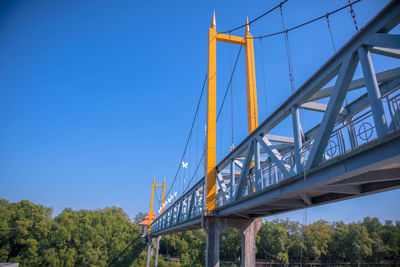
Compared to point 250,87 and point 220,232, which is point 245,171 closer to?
point 220,232

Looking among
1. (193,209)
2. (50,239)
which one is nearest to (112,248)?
(50,239)

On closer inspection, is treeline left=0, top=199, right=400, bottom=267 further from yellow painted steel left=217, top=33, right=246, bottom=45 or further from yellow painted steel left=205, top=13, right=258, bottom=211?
yellow painted steel left=217, top=33, right=246, bottom=45

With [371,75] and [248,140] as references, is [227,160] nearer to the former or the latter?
[248,140]

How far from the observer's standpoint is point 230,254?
47562 millimetres

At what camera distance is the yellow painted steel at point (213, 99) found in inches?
392

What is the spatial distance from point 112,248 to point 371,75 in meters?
45.7

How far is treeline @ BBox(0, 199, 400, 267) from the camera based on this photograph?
38.1 metres

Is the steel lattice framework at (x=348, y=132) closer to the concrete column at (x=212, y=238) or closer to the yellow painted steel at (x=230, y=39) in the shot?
the concrete column at (x=212, y=238)

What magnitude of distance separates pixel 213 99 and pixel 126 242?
42248 mm

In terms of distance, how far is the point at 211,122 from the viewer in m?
11.1

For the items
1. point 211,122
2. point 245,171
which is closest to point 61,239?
point 211,122

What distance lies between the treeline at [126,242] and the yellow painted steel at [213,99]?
31359 millimetres

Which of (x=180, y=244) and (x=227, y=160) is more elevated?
(x=227, y=160)

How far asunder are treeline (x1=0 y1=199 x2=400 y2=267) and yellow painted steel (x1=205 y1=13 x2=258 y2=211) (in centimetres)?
3136
